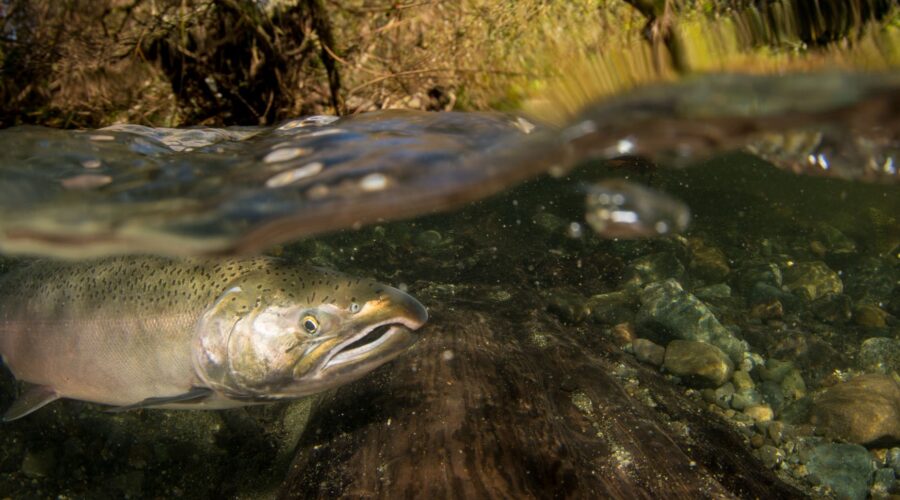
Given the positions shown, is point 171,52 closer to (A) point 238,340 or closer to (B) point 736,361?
(A) point 238,340

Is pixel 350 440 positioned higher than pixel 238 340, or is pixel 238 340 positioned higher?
pixel 238 340

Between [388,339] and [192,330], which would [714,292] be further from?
[192,330]

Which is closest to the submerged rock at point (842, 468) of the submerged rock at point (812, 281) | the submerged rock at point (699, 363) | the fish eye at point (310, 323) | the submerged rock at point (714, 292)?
the submerged rock at point (699, 363)

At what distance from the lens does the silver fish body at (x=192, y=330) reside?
3957 millimetres

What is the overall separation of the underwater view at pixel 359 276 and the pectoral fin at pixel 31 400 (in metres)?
0.03

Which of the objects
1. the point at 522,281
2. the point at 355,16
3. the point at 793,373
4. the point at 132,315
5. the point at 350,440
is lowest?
the point at 793,373

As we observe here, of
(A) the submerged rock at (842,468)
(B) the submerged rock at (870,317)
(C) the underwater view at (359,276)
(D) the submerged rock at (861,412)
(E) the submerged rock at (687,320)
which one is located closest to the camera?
(C) the underwater view at (359,276)

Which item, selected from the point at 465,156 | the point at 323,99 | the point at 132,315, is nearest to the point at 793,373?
the point at 465,156

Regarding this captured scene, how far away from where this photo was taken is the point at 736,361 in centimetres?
709

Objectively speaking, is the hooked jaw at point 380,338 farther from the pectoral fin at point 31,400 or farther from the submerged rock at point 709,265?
the submerged rock at point 709,265

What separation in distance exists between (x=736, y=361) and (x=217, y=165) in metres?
7.42

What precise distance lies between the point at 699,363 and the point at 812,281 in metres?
6.49

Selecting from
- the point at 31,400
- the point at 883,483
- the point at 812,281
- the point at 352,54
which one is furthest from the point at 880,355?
the point at 31,400

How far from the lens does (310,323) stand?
13.0 ft
